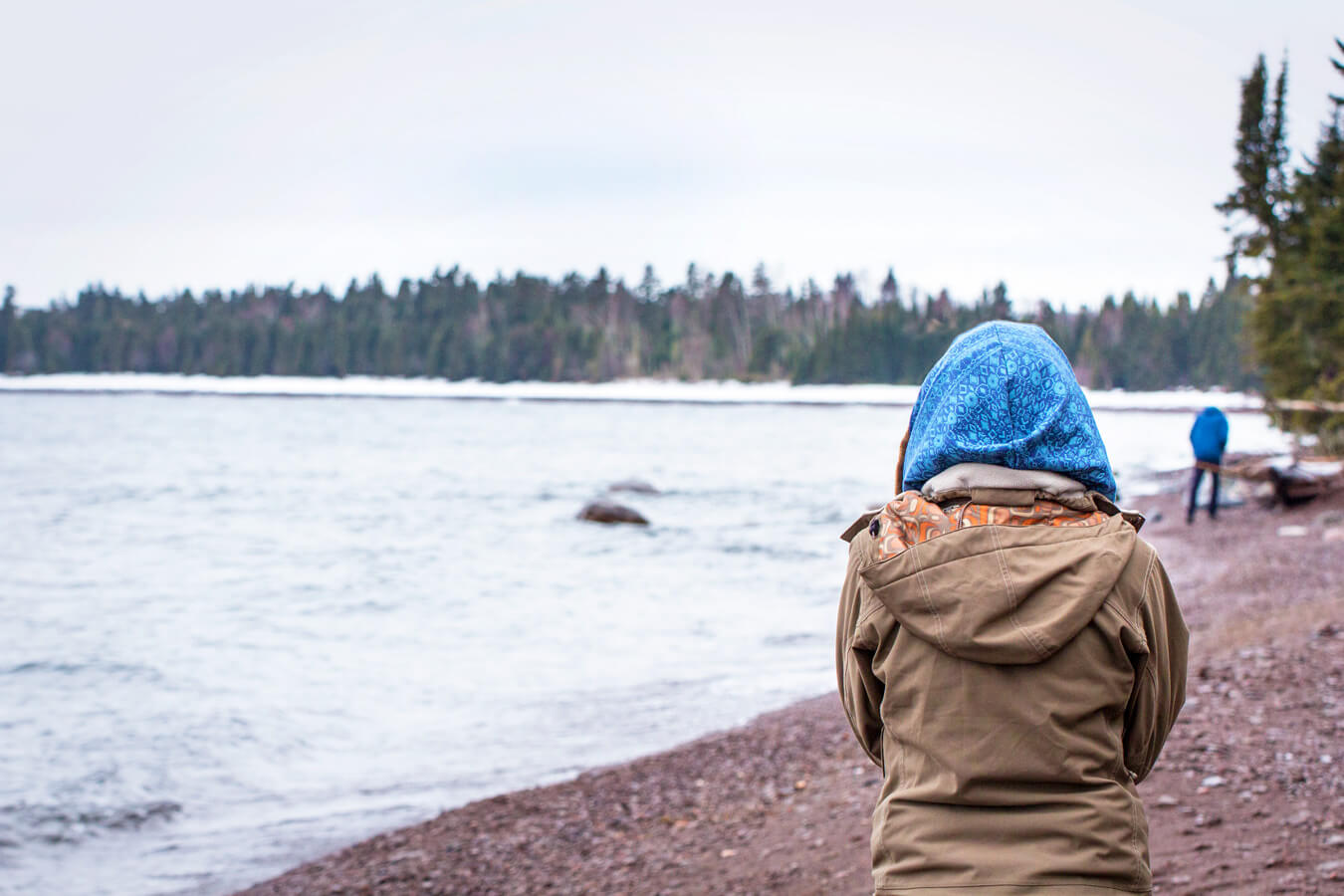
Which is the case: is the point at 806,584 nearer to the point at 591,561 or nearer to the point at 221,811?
the point at 591,561

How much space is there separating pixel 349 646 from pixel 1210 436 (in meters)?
13.2

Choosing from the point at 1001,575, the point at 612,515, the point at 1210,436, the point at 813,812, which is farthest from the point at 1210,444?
the point at 1001,575

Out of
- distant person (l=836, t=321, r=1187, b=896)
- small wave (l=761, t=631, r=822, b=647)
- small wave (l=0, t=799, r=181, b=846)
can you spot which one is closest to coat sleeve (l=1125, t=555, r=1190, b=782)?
distant person (l=836, t=321, r=1187, b=896)

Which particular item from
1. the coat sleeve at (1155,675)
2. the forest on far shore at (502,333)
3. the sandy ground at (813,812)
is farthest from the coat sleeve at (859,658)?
the forest on far shore at (502,333)

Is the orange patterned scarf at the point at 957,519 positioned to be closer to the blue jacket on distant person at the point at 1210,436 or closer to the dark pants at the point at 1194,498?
the blue jacket on distant person at the point at 1210,436

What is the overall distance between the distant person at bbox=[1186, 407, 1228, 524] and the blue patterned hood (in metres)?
17.6

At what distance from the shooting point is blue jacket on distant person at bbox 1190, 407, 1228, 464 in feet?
59.5

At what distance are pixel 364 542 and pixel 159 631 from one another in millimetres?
9298

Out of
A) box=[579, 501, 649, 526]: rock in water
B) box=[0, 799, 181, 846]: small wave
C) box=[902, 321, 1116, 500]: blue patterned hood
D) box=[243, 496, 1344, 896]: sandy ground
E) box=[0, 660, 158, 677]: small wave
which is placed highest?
box=[902, 321, 1116, 500]: blue patterned hood

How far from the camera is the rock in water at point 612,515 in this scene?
26438 mm

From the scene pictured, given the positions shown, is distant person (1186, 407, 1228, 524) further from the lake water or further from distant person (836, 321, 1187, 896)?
distant person (836, 321, 1187, 896)

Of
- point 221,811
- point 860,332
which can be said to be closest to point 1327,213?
point 221,811

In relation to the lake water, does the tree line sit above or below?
above

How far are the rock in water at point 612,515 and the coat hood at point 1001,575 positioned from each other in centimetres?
2431
